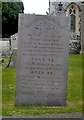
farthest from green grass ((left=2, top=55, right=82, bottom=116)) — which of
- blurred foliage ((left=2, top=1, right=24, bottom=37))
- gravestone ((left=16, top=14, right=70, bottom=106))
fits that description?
blurred foliage ((left=2, top=1, right=24, bottom=37))

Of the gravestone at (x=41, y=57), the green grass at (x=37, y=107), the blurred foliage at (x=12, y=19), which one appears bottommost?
the green grass at (x=37, y=107)

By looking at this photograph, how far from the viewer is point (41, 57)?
8781mm

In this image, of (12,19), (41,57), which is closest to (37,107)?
(41,57)

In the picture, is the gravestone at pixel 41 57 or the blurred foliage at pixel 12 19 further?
the blurred foliage at pixel 12 19

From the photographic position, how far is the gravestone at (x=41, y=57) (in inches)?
343

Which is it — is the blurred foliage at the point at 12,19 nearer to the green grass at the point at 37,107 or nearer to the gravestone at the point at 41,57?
the green grass at the point at 37,107

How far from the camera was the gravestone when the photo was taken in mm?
8711

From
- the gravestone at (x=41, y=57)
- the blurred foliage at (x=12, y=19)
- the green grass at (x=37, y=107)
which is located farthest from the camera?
the blurred foliage at (x=12, y=19)

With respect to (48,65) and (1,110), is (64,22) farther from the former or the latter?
(1,110)

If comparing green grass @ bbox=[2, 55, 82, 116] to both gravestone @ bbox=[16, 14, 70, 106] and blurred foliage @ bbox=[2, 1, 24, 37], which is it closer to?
gravestone @ bbox=[16, 14, 70, 106]

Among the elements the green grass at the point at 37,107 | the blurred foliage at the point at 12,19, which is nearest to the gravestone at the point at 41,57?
the green grass at the point at 37,107

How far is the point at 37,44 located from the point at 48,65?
1.57ft

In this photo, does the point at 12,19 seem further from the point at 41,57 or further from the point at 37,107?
the point at 37,107

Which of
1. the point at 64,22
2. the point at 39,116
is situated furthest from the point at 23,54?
the point at 39,116
